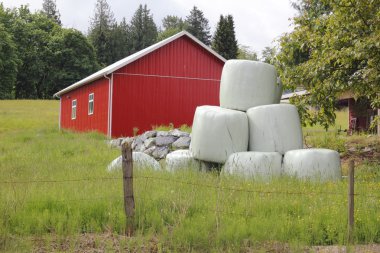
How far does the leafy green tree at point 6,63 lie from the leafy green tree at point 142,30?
93.0 feet

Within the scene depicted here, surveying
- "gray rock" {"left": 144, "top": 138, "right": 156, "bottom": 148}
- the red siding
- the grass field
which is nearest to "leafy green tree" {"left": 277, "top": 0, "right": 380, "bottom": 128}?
the grass field

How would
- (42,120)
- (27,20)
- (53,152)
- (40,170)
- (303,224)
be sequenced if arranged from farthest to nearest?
(27,20) → (42,120) → (53,152) → (40,170) → (303,224)

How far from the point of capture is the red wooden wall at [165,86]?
21891 millimetres

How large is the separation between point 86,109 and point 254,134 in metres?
16.7

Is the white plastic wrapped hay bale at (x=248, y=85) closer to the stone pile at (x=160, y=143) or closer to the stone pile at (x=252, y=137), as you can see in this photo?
the stone pile at (x=252, y=137)

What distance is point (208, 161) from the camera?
422 inches

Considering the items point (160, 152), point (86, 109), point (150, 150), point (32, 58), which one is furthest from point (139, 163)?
point (32, 58)

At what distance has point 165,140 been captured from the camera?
15.5 meters

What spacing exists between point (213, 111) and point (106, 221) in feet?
16.3

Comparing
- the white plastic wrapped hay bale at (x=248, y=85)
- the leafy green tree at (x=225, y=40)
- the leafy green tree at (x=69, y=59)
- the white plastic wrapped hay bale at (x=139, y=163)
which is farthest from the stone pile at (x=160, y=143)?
the leafy green tree at (x=69, y=59)

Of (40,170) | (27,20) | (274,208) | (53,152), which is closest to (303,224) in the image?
(274,208)

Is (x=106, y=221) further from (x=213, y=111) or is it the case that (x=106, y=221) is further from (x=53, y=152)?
(x=53, y=152)

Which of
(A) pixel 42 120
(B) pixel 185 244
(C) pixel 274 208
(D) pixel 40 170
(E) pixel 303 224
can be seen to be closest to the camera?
(B) pixel 185 244

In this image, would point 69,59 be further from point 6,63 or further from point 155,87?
point 155,87
